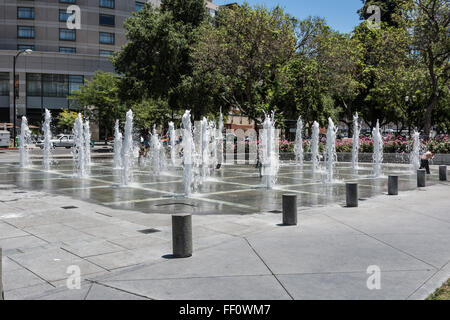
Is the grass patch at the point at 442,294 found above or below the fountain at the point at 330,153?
below

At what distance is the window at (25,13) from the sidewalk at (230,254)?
55905 mm

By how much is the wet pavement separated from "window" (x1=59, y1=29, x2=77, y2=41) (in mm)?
46087

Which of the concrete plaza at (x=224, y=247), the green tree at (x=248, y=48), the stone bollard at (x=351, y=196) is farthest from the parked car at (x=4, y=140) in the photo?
the stone bollard at (x=351, y=196)

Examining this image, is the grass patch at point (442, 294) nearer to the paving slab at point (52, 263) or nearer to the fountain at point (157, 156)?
the paving slab at point (52, 263)

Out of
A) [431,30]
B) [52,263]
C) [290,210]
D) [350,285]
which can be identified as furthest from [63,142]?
[350,285]

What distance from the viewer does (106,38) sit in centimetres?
6259

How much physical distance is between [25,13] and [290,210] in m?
60.2

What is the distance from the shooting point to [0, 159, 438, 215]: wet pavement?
10977mm

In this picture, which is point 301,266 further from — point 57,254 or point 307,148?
point 307,148

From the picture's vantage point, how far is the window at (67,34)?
60.0m

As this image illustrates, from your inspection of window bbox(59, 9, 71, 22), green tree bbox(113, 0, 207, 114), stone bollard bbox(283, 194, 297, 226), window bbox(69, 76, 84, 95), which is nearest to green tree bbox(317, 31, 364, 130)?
green tree bbox(113, 0, 207, 114)

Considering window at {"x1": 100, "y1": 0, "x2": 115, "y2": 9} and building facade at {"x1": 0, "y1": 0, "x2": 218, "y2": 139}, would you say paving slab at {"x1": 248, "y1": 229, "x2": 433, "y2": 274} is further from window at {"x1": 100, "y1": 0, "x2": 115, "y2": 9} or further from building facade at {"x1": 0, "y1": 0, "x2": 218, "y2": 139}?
window at {"x1": 100, "y1": 0, "x2": 115, "y2": 9}

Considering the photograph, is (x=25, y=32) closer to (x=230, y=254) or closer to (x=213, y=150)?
(x=213, y=150)
